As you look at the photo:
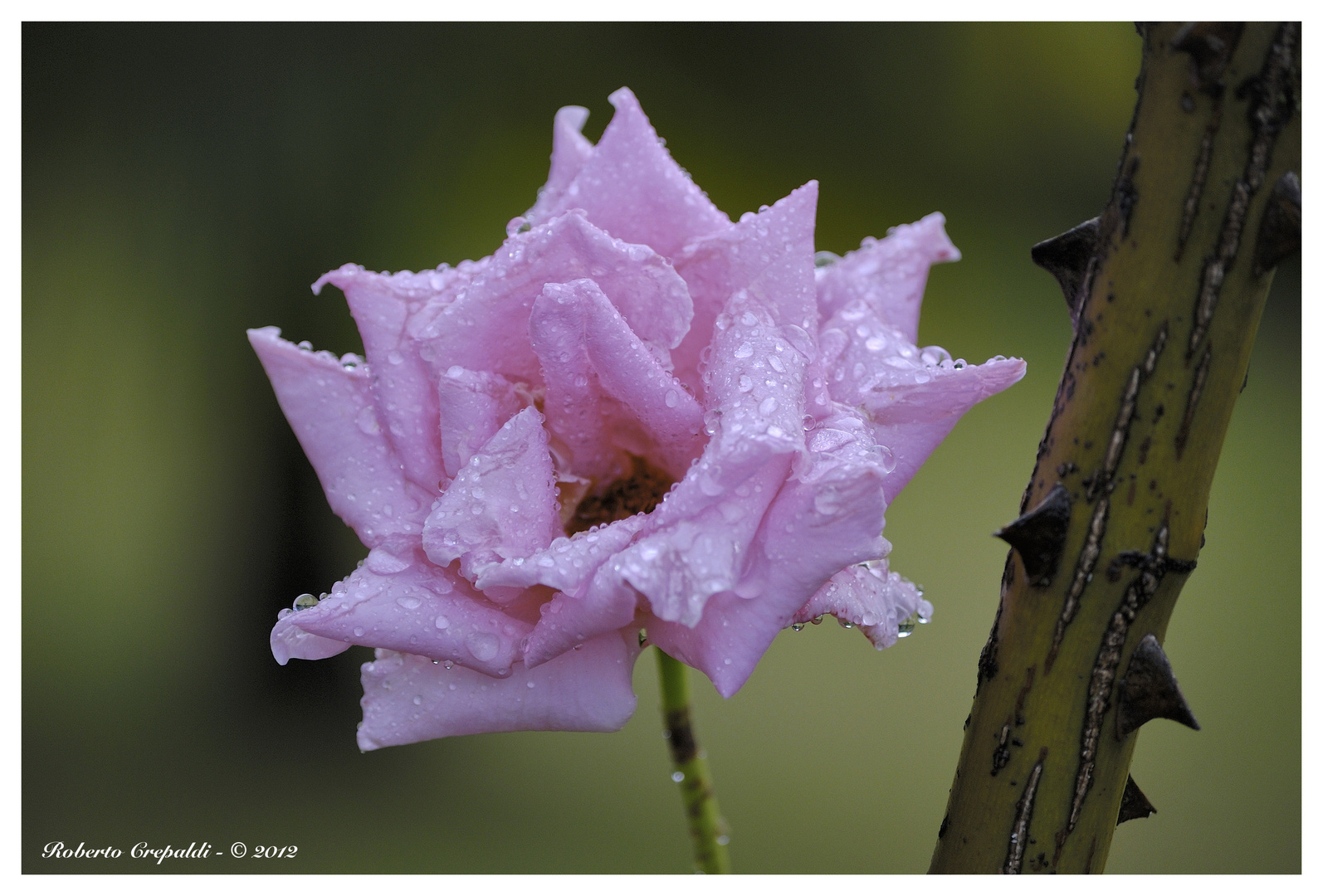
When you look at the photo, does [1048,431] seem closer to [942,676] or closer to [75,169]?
[942,676]

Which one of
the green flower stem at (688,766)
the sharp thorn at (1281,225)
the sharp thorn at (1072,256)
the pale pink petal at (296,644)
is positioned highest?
the sharp thorn at (1072,256)

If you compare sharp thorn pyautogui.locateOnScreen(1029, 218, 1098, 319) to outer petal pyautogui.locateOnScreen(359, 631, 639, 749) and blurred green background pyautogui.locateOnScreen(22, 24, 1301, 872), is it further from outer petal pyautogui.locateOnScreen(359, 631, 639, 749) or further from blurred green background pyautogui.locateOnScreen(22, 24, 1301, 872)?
blurred green background pyautogui.locateOnScreen(22, 24, 1301, 872)

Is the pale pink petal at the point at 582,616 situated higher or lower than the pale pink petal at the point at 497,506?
lower

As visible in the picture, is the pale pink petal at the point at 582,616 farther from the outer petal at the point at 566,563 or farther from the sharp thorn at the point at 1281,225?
the sharp thorn at the point at 1281,225

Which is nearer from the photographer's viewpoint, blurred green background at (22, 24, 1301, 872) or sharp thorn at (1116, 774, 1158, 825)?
sharp thorn at (1116, 774, 1158, 825)

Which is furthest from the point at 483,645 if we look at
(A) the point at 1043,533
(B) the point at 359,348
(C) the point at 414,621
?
(B) the point at 359,348

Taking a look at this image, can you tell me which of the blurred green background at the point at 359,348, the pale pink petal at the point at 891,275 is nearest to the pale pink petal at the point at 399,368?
the pale pink petal at the point at 891,275

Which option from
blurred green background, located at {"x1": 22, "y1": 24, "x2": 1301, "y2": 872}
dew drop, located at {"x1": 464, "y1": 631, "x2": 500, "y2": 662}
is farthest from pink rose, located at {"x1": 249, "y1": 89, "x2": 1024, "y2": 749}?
blurred green background, located at {"x1": 22, "y1": 24, "x2": 1301, "y2": 872}

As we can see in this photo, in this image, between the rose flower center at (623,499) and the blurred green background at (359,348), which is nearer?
the rose flower center at (623,499)
